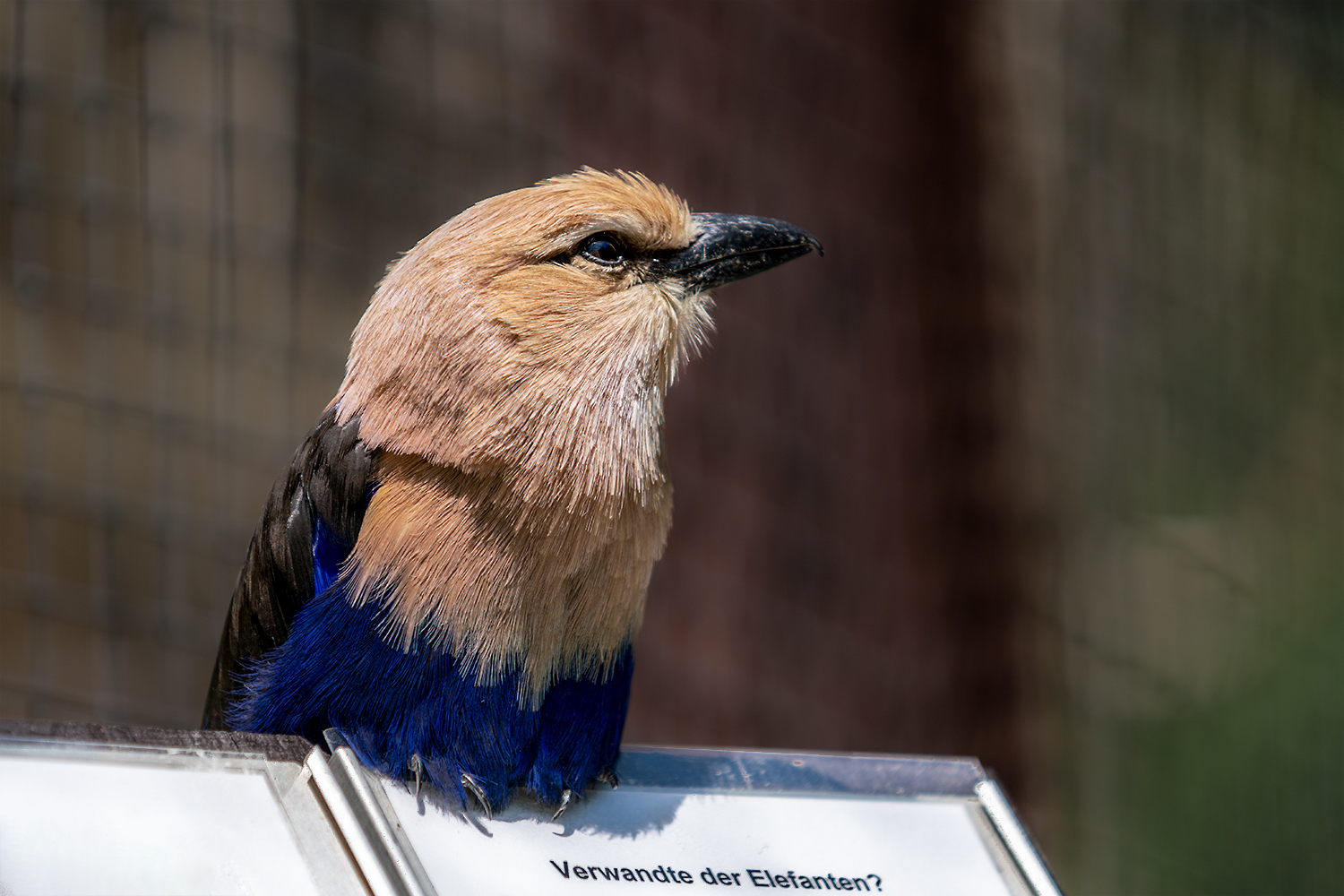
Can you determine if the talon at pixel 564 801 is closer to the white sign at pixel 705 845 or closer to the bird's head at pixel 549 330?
the white sign at pixel 705 845

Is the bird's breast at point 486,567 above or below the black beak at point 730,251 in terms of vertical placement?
below

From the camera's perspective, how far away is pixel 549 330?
190cm

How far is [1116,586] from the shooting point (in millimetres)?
6375

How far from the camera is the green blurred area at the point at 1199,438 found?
6082 millimetres

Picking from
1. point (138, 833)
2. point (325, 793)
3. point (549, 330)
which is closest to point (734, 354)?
point (549, 330)

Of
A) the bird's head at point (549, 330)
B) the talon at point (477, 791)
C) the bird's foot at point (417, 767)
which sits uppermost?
the bird's head at point (549, 330)

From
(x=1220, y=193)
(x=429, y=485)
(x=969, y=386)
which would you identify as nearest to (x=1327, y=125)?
(x=1220, y=193)

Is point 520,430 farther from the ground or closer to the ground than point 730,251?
closer to the ground

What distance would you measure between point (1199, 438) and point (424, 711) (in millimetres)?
5725

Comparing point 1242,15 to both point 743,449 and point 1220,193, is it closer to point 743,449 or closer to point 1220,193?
point 1220,193

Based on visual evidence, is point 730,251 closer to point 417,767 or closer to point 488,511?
point 488,511

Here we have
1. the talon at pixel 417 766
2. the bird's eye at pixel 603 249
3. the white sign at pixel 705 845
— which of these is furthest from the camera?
the bird's eye at pixel 603 249

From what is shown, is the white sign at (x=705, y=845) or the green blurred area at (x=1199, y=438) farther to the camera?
the green blurred area at (x=1199, y=438)

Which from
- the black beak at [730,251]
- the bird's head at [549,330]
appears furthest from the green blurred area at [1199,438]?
the bird's head at [549,330]
